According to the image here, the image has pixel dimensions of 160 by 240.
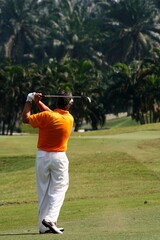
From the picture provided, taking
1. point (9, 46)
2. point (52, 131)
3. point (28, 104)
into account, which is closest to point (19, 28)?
point (9, 46)

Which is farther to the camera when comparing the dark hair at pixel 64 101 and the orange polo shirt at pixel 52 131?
the dark hair at pixel 64 101

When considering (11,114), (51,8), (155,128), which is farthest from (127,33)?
(155,128)

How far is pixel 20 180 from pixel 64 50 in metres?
78.6

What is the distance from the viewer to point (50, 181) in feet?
39.1

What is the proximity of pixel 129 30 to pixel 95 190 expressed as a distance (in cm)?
7968

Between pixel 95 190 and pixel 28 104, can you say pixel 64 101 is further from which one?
pixel 95 190

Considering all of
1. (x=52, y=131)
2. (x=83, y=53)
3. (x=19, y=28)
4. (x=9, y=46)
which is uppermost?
(x=19, y=28)

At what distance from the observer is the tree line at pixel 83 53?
6738 centimetres

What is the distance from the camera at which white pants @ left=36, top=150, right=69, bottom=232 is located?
11.8 metres

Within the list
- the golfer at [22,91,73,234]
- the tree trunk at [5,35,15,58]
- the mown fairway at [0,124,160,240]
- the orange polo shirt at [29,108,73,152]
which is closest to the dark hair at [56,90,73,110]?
the golfer at [22,91,73,234]

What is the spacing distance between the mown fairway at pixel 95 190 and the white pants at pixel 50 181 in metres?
0.40

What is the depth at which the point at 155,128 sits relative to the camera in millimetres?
38125

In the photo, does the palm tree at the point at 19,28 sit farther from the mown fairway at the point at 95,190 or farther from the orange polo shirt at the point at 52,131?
the orange polo shirt at the point at 52,131

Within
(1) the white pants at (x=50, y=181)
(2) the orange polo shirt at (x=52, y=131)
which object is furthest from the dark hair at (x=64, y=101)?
(1) the white pants at (x=50, y=181)
